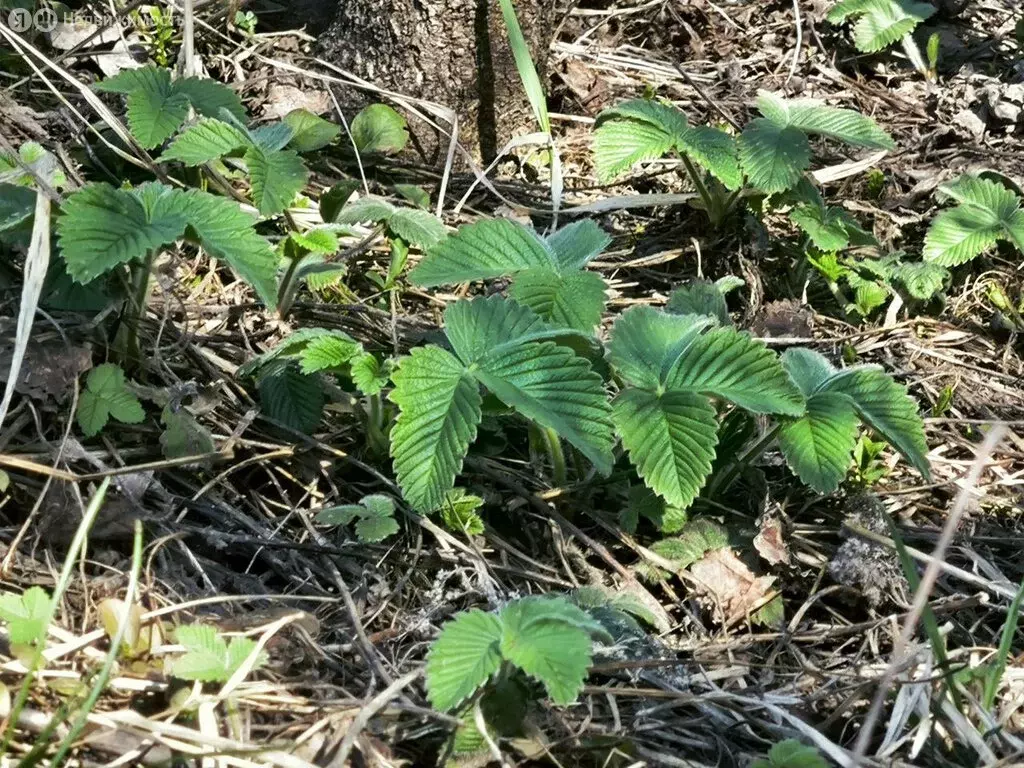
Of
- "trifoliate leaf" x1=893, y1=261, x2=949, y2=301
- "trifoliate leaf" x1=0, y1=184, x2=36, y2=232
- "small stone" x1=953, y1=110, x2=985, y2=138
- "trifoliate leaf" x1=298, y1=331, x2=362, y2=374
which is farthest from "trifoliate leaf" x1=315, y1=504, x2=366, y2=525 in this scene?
"small stone" x1=953, y1=110, x2=985, y2=138

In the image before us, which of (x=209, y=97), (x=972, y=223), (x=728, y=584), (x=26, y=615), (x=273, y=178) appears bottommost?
(x=728, y=584)

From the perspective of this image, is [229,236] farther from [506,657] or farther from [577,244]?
[506,657]

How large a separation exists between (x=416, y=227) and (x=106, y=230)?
2.32 feet

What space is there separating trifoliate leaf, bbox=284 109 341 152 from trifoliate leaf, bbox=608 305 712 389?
1031 mm

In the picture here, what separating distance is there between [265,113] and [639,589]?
159cm

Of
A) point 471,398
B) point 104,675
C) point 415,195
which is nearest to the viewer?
point 104,675

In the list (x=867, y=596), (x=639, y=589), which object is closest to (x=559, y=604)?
(x=639, y=589)

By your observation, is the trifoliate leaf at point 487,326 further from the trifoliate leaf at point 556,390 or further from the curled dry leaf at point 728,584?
the curled dry leaf at point 728,584

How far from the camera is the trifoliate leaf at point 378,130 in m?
2.68

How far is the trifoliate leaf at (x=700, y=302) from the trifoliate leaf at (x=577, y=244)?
8.0 inches

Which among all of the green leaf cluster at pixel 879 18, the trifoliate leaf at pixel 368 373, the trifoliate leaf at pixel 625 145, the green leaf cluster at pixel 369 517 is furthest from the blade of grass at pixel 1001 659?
the green leaf cluster at pixel 879 18

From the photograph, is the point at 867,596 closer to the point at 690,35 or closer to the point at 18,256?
the point at 18,256

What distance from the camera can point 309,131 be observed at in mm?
2572

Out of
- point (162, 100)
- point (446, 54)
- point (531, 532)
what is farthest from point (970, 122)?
point (162, 100)
